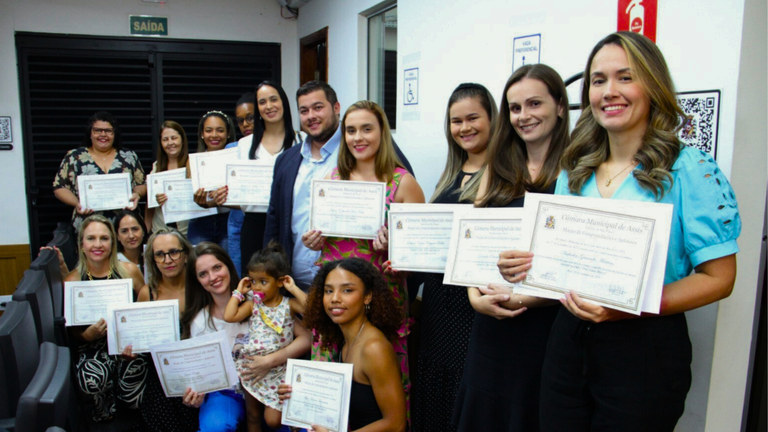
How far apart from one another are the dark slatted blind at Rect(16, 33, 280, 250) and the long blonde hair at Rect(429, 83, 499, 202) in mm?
4181

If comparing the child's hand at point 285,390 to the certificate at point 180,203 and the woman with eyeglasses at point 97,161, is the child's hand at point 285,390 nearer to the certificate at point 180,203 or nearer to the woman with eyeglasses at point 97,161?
the certificate at point 180,203

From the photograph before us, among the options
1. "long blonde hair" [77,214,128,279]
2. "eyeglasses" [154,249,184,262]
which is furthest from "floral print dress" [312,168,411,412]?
"long blonde hair" [77,214,128,279]

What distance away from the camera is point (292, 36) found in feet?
19.9

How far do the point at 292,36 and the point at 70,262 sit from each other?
342 cm

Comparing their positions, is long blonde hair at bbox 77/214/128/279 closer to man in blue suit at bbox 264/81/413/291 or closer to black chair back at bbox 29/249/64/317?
black chair back at bbox 29/249/64/317

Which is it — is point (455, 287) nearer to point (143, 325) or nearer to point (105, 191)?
point (143, 325)

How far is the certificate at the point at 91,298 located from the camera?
2.80 meters

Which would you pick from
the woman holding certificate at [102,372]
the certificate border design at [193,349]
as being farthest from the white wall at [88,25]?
the certificate border design at [193,349]

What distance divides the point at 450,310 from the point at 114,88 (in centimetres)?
490

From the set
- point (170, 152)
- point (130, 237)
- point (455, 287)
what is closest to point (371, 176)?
point (455, 287)

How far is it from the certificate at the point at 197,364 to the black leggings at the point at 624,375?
163cm

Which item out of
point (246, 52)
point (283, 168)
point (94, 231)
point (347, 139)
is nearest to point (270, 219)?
point (283, 168)

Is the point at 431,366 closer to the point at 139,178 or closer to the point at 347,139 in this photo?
the point at 347,139

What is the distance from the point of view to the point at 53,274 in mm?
2951
